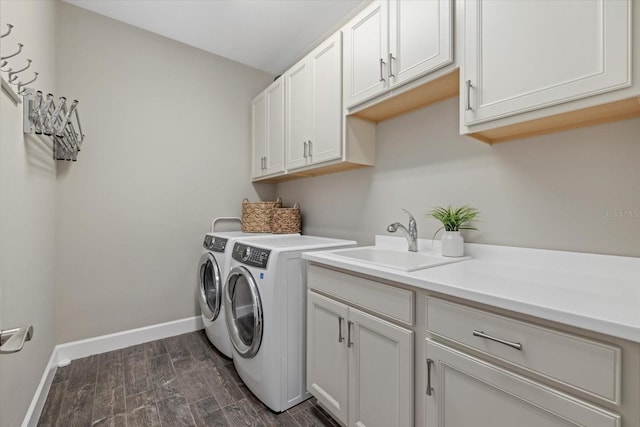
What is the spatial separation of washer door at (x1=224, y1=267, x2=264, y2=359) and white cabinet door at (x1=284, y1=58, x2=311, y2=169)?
99cm

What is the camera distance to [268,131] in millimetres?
2744

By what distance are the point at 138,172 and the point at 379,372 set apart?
7.94 feet

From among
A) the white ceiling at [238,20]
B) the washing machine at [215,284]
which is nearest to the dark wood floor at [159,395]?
the washing machine at [215,284]

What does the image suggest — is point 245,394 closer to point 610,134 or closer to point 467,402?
point 467,402

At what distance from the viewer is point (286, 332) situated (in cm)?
165

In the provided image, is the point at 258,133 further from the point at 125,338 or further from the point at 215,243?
the point at 125,338

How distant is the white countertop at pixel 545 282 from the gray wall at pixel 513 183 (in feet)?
Answer: 0.20

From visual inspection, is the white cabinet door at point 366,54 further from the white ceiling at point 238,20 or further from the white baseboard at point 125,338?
the white baseboard at point 125,338

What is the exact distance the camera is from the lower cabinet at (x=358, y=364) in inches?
44.3

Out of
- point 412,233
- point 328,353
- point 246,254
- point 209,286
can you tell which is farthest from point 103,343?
point 412,233

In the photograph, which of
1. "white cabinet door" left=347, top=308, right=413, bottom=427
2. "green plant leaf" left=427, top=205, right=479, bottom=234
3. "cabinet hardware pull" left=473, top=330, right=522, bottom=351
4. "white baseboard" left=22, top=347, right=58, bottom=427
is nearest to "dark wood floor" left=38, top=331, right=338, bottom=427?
"white baseboard" left=22, top=347, right=58, bottom=427

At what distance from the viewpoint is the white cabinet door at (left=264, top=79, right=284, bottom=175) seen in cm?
255

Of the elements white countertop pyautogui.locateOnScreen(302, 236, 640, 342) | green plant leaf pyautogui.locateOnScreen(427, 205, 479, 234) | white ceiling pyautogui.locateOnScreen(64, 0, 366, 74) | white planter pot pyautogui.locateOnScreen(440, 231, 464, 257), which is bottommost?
white countertop pyautogui.locateOnScreen(302, 236, 640, 342)

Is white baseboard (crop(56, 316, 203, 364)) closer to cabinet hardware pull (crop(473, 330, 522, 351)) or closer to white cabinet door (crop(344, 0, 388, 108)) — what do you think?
white cabinet door (crop(344, 0, 388, 108))
